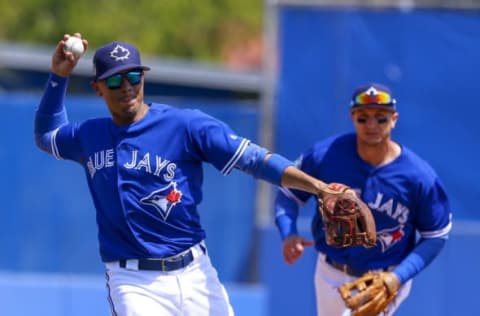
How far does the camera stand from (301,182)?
5406mm

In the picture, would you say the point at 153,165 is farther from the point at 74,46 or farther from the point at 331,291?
the point at 331,291

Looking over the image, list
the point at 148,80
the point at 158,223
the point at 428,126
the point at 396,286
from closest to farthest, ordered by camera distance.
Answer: the point at 158,223
the point at 396,286
the point at 428,126
the point at 148,80

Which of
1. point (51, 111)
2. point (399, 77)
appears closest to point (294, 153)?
point (399, 77)

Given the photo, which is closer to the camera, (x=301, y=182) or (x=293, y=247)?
(x=301, y=182)

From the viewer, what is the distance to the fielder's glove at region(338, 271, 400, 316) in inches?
240

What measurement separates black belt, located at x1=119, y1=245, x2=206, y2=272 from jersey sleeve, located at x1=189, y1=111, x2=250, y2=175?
0.46 m

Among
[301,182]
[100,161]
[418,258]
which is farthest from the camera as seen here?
[418,258]

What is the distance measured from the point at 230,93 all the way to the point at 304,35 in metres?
6.77

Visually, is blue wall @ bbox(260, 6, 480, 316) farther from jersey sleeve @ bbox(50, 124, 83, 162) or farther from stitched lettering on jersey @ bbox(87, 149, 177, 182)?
stitched lettering on jersey @ bbox(87, 149, 177, 182)

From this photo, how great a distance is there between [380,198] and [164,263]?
157 cm

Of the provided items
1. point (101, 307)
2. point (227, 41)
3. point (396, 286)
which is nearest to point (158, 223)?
point (396, 286)

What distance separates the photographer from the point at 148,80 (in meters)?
18.2

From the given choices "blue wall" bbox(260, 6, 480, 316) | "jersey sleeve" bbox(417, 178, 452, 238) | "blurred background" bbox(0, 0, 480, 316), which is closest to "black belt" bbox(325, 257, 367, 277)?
"jersey sleeve" bbox(417, 178, 452, 238)

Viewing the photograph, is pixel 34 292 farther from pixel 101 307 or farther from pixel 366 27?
pixel 366 27
